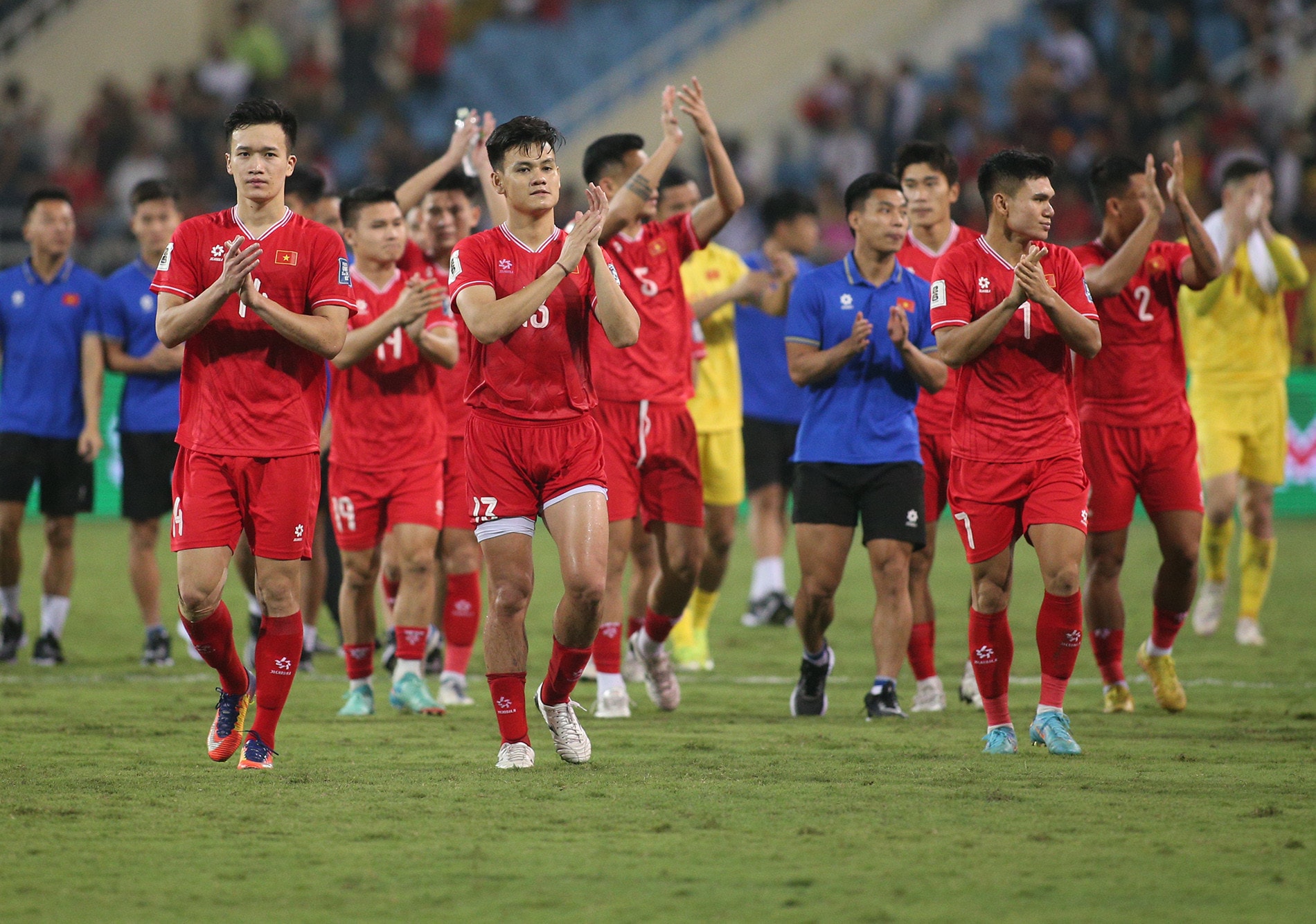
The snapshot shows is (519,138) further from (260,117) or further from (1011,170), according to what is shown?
(1011,170)

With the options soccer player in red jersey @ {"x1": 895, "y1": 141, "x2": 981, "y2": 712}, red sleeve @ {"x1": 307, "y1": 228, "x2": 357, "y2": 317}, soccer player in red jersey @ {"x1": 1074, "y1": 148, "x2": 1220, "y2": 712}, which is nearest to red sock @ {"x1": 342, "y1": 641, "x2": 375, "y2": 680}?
red sleeve @ {"x1": 307, "y1": 228, "x2": 357, "y2": 317}

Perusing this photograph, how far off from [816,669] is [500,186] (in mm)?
3004

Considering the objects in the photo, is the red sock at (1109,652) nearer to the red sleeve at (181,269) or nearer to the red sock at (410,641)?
the red sock at (410,641)

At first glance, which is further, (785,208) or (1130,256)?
(785,208)

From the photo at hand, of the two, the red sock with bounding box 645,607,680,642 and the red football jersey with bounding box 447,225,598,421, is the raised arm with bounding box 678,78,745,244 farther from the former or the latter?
the red sock with bounding box 645,607,680,642

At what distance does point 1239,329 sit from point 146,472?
7.16m

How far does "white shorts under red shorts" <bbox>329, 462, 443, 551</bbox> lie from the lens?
28.6ft

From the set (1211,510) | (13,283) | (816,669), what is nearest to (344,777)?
(816,669)

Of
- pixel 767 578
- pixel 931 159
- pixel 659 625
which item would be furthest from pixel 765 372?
pixel 659 625

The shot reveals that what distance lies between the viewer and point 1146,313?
841 centimetres

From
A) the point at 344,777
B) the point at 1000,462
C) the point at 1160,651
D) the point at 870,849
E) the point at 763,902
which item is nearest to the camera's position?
the point at 763,902

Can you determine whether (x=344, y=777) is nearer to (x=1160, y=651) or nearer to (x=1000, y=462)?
(x=1000, y=462)

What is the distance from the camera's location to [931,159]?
8.96m

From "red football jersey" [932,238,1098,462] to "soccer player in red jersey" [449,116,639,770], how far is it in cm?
148
